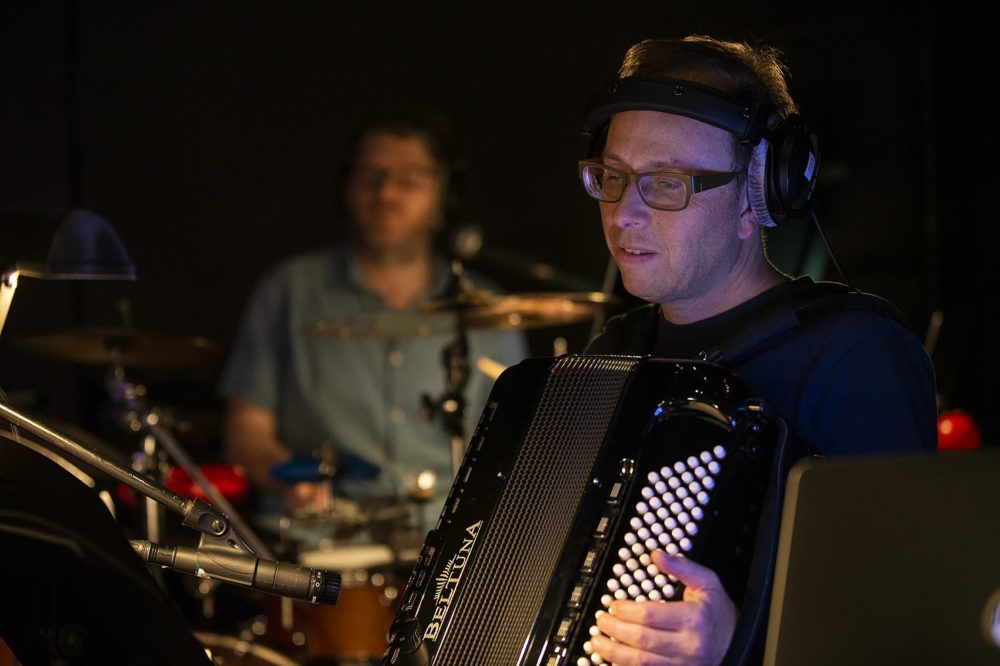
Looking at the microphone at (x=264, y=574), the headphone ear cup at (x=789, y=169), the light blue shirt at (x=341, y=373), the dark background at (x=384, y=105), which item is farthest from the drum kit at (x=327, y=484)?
the microphone at (x=264, y=574)

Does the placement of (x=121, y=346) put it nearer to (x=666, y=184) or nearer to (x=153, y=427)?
(x=153, y=427)

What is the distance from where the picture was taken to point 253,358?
4555 mm

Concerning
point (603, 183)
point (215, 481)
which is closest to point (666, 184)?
point (603, 183)

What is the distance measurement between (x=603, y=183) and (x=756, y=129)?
283 millimetres

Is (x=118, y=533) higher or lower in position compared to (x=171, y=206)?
lower

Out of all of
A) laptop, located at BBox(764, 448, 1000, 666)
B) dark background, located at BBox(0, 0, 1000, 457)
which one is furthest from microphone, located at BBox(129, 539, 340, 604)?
dark background, located at BBox(0, 0, 1000, 457)

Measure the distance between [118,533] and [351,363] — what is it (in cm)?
314

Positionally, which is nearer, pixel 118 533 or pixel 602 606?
pixel 118 533

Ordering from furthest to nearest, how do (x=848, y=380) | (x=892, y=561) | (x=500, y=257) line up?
1. (x=500, y=257)
2. (x=848, y=380)
3. (x=892, y=561)

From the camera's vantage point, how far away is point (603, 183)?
2.15 m

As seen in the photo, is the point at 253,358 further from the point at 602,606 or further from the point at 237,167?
the point at 602,606

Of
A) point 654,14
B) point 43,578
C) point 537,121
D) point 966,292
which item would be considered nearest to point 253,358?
point 537,121

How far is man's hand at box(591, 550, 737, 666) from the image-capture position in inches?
67.1

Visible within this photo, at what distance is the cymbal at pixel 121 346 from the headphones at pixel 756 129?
6.06 feet
